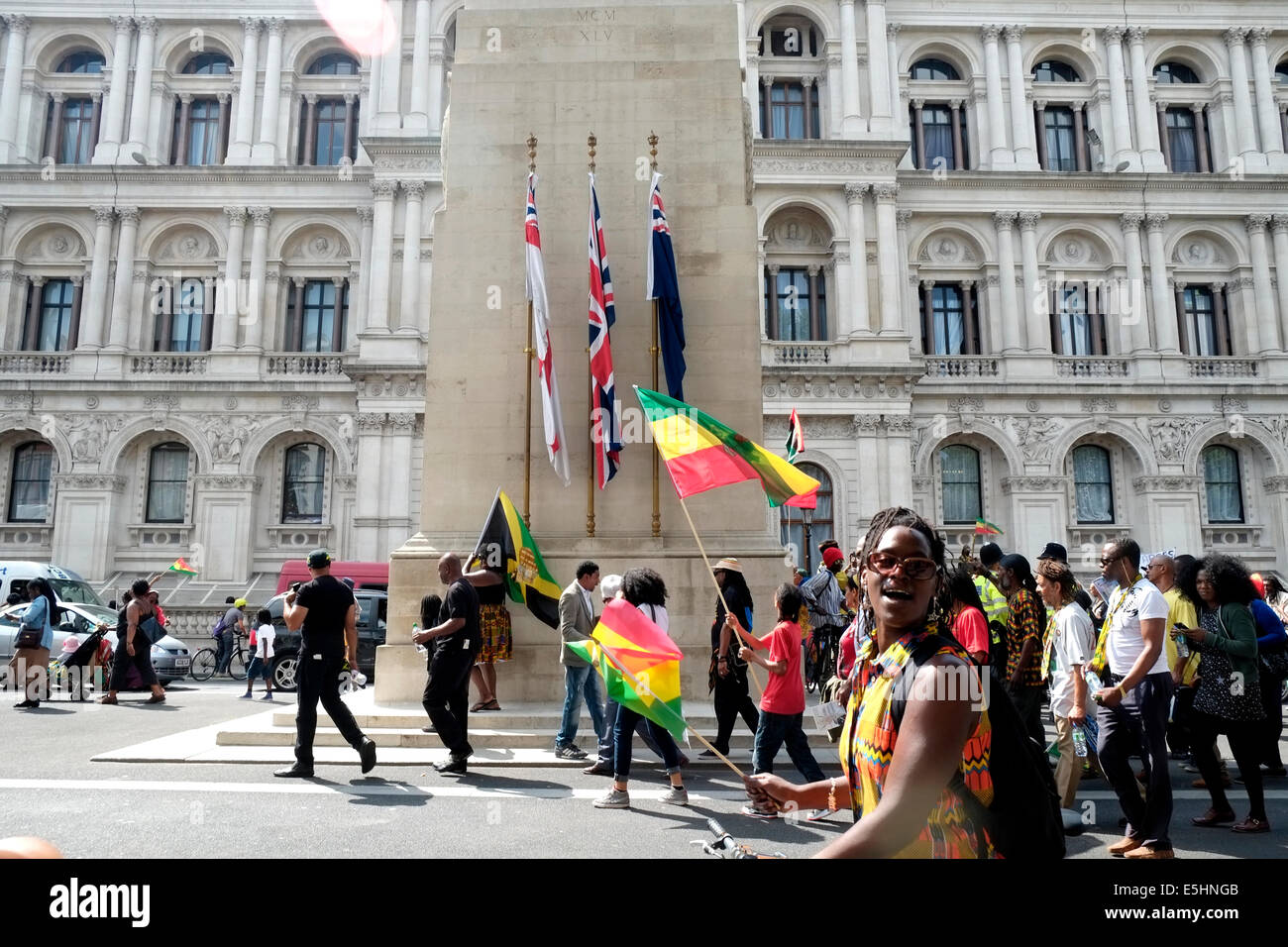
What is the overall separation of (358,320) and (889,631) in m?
32.3

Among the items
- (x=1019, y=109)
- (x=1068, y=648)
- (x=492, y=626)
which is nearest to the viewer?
(x=1068, y=648)

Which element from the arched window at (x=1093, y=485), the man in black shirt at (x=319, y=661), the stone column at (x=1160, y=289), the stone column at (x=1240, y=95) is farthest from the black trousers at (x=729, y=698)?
the stone column at (x=1240, y=95)

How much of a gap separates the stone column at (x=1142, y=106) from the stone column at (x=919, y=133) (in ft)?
25.6

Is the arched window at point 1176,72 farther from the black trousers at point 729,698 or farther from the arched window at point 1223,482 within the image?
the black trousers at point 729,698

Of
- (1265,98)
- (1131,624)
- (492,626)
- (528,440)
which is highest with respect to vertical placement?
(1265,98)

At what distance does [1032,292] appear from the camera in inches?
1266

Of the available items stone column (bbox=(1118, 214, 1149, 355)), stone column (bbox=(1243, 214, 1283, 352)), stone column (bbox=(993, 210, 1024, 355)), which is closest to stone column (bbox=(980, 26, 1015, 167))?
stone column (bbox=(993, 210, 1024, 355))

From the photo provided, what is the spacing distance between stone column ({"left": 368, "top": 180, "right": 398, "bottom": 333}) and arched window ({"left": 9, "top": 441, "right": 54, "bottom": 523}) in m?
12.9

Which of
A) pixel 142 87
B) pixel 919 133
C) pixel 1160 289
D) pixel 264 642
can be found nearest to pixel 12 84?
pixel 142 87

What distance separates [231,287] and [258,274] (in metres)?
1.05

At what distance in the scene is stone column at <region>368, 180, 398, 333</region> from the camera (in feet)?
103

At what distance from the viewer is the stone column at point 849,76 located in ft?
105

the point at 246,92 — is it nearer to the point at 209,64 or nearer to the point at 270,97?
the point at 270,97
